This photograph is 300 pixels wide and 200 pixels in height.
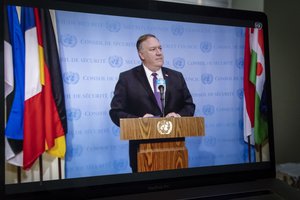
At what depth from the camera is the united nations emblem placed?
2.23ft

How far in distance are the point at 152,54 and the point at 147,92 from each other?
0.10 metres

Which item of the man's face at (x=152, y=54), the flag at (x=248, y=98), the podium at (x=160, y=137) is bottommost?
the podium at (x=160, y=137)

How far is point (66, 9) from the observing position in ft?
2.05

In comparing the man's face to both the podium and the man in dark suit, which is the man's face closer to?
the man in dark suit

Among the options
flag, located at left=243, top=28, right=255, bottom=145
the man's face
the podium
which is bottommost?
the podium

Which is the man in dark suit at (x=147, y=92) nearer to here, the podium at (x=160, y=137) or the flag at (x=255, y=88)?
the podium at (x=160, y=137)

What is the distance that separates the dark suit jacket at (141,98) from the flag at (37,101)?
13 centimetres

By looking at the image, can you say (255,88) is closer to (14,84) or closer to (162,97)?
(162,97)

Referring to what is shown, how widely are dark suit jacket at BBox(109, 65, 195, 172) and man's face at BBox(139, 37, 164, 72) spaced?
0.02 meters

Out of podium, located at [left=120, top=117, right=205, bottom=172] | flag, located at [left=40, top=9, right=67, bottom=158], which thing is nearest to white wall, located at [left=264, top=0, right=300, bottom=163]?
podium, located at [left=120, top=117, right=205, bottom=172]

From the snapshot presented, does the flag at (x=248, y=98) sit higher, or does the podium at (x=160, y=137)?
the flag at (x=248, y=98)

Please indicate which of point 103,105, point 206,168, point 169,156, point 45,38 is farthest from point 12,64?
point 206,168

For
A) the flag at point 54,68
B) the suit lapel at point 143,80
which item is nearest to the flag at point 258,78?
the suit lapel at point 143,80

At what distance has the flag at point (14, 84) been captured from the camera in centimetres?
58
